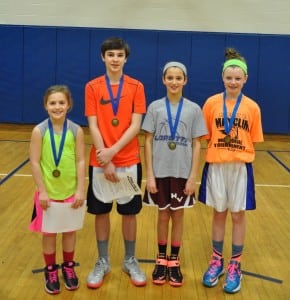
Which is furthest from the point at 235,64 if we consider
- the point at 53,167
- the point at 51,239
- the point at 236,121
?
the point at 51,239

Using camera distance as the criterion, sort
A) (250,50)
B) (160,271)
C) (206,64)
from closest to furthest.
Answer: (160,271) → (250,50) → (206,64)

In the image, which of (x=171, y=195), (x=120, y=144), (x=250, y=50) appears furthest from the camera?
(x=250, y=50)

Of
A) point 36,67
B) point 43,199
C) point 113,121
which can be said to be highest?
point 36,67

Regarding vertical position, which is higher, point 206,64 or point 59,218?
point 206,64

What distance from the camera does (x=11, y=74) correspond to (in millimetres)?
8797

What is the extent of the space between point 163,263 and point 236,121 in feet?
3.48

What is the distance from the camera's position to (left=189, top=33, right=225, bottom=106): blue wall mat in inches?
336

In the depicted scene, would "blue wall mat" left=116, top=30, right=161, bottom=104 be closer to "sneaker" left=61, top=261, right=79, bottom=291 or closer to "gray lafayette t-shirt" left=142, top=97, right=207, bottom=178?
"gray lafayette t-shirt" left=142, top=97, right=207, bottom=178

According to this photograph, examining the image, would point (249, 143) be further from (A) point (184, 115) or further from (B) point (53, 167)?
(B) point (53, 167)

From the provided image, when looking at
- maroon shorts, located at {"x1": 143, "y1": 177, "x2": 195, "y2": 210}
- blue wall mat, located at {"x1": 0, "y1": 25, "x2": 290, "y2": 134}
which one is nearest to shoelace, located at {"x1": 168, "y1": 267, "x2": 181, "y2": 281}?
maroon shorts, located at {"x1": 143, "y1": 177, "x2": 195, "y2": 210}

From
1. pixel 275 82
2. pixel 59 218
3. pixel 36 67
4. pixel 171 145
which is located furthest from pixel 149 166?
pixel 36 67

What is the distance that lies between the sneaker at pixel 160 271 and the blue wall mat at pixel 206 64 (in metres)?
6.05

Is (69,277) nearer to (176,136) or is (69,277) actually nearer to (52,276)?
(52,276)

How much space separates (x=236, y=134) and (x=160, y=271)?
104cm
